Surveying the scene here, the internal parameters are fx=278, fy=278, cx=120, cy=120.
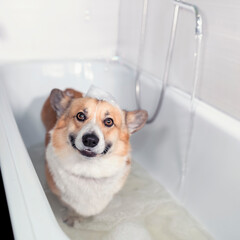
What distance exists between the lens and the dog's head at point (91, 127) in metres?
1.07

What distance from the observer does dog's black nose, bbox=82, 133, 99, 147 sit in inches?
40.9

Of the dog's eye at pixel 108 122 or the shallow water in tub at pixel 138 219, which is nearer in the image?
the dog's eye at pixel 108 122

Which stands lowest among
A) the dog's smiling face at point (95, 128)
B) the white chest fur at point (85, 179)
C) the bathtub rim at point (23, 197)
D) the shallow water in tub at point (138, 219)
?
the shallow water in tub at point (138, 219)

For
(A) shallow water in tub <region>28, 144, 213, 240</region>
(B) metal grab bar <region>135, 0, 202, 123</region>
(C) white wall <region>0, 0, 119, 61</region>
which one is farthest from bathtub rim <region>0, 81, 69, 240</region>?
(C) white wall <region>0, 0, 119, 61</region>

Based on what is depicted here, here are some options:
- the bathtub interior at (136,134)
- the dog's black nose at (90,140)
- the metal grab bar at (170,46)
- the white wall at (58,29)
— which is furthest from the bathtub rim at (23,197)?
the white wall at (58,29)

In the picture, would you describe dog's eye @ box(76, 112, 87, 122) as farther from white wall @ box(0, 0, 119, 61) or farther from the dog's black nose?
white wall @ box(0, 0, 119, 61)

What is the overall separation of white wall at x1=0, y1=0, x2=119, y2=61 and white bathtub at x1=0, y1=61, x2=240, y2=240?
0.58 ft

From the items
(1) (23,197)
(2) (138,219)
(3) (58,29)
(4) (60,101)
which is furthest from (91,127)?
(3) (58,29)

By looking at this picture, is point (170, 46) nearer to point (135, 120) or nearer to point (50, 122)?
point (135, 120)

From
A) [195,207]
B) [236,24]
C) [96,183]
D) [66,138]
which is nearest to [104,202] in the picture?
[96,183]

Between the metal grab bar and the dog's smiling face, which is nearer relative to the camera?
the dog's smiling face

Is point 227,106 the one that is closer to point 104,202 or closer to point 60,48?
point 104,202

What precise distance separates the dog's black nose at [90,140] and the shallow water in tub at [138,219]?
11.9 inches

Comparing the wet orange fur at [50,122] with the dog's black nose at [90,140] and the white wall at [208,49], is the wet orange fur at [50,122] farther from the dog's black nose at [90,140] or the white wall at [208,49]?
the white wall at [208,49]
